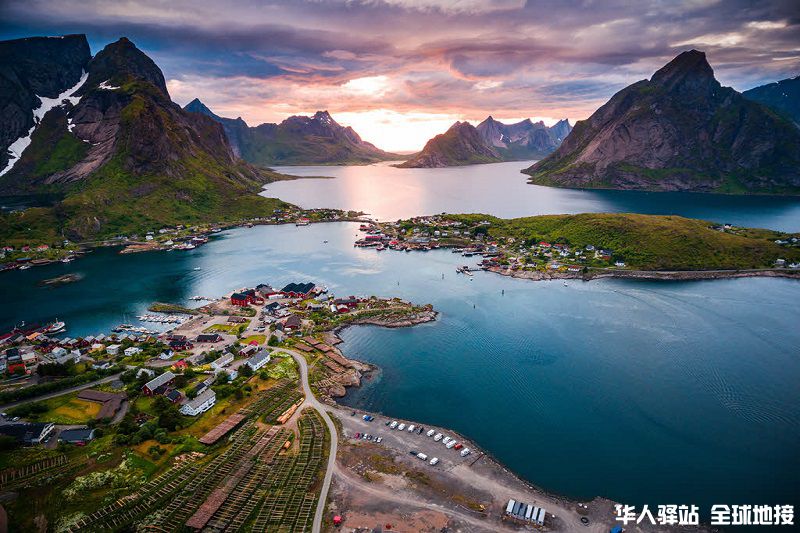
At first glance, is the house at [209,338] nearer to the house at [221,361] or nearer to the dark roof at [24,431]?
the house at [221,361]

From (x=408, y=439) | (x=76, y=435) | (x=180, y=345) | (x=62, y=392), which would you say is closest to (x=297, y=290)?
(x=180, y=345)

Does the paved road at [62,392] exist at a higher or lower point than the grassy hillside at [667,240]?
lower

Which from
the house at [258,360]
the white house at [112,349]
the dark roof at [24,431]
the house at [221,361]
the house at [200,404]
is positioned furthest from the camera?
the white house at [112,349]

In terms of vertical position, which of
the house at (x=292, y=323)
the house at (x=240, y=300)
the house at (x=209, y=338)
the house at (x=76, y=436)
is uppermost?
the house at (x=240, y=300)

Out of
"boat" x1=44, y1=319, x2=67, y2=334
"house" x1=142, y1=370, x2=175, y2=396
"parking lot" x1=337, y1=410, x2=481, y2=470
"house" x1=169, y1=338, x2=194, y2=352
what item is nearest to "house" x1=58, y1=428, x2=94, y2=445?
"house" x1=142, y1=370, x2=175, y2=396

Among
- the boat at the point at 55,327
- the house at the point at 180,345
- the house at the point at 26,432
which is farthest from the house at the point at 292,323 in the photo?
the boat at the point at 55,327

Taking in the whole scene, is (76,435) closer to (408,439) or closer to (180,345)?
(180,345)
